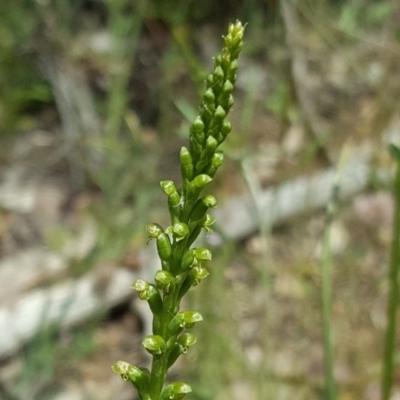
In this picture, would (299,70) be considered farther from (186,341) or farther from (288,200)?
(186,341)

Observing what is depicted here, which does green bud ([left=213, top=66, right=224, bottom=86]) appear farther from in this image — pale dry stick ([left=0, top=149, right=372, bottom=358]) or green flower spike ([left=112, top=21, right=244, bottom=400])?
pale dry stick ([left=0, top=149, right=372, bottom=358])

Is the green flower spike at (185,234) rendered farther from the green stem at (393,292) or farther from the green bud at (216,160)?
the green stem at (393,292)

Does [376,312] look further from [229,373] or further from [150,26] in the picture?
→ [150,26]

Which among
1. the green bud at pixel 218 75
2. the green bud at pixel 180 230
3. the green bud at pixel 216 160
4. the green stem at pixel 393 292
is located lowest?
the green bud at pixel 180 230

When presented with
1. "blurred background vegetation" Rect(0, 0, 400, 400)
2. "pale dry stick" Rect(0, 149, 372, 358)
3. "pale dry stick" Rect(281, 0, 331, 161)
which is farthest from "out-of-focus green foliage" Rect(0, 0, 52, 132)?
"pale dry stick" Rect(281, 0, 331, 161)

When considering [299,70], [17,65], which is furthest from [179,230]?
[17,65]

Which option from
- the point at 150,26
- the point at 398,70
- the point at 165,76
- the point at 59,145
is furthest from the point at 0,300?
the point at 150,26

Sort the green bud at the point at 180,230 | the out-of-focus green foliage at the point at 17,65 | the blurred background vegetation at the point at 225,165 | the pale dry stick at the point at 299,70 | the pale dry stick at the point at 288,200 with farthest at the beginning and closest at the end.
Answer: the out-of-focus green foliage at the point at 17,65, the pale dry stick at the point at 288,200, the pale dry stick at the point at 299,70, the blurred background vegetation at the point at 225,165, the green bud at the point at 180,230

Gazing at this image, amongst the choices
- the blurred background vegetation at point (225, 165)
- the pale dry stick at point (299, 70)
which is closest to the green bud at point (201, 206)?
the blurred background vegetation at point (225, 165)
